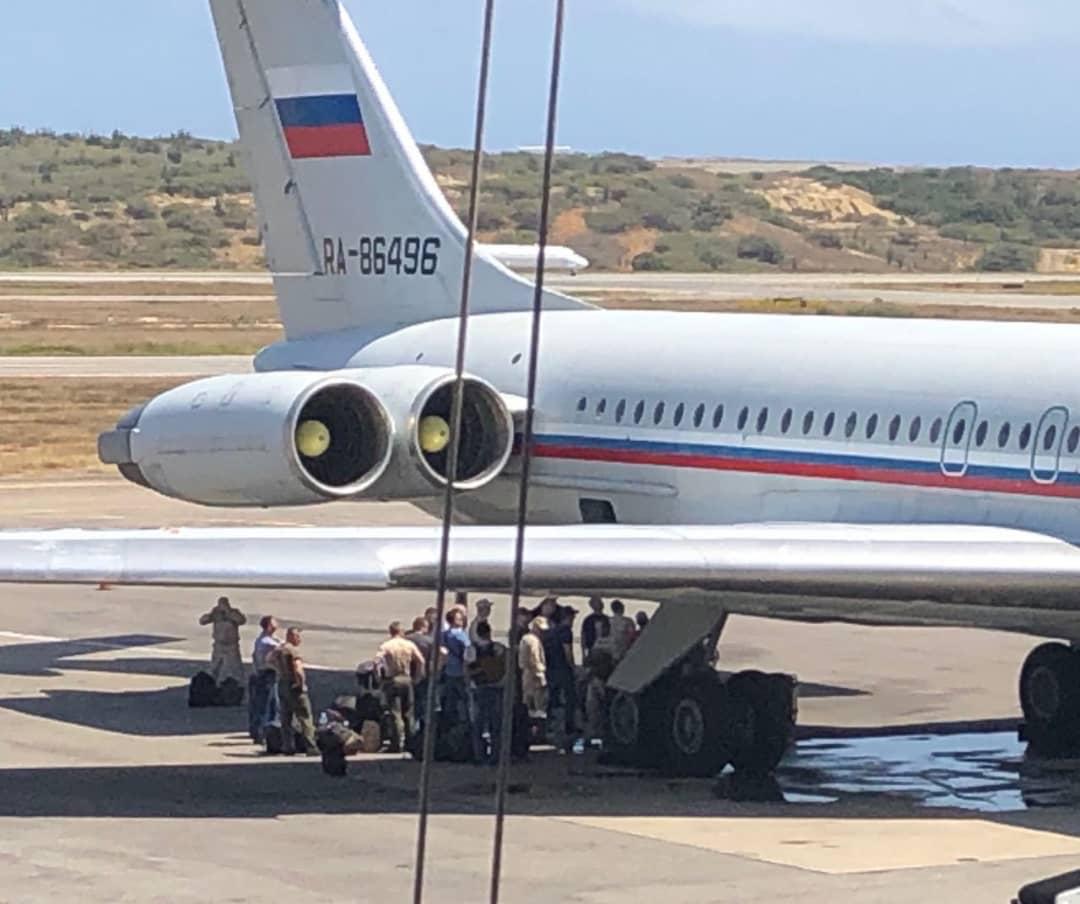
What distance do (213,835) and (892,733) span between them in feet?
24.0

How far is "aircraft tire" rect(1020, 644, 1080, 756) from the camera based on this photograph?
2462 centimetres

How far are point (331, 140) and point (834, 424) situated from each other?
26.1ft

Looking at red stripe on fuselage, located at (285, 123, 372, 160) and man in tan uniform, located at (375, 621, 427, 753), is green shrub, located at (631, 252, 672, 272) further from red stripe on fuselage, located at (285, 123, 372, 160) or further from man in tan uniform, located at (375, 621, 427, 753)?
man in tan uniform, located at (375, 621, 427, 753)

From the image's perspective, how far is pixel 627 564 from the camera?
2166 centimetres

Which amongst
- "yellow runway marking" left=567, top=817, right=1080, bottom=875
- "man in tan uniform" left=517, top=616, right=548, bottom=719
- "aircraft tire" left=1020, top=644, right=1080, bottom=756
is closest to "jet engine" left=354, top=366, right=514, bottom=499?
"man in tan uniform" left=517, top=616, right=548, bottom=719

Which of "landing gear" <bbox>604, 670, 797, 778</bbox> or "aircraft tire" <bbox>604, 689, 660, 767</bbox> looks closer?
"landing gear" <bbox>604, 670, 797, 778</bbox>

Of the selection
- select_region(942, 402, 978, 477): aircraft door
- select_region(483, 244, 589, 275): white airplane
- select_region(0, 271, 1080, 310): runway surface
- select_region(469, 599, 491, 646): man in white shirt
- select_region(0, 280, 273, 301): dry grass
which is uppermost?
select_region(0, 271, 1080, 310): runway surface

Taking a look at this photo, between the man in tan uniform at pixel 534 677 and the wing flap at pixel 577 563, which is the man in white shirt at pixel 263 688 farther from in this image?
the man in tan uniform at pixel 534 677

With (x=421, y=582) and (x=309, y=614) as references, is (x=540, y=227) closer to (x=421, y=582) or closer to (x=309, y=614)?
(x=421, y=582)

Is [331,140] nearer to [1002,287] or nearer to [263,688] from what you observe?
[263,688]

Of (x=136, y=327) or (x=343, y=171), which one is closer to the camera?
(x=343, y=171)

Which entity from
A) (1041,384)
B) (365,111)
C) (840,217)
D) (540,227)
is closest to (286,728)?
(1041,384)

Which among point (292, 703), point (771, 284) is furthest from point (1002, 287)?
point (292, 703)

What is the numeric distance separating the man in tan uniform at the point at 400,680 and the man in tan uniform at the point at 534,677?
0.93 m
